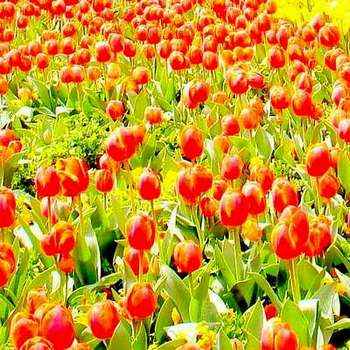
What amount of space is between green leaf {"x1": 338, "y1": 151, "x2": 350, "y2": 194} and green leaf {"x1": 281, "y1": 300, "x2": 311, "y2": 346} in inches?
56.0

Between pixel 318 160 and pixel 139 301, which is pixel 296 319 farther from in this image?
pixel 318 160

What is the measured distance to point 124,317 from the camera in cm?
292

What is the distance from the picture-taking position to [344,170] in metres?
4.17

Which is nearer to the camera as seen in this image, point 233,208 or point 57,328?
point 57,328

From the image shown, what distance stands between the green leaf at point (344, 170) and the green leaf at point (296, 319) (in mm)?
1422

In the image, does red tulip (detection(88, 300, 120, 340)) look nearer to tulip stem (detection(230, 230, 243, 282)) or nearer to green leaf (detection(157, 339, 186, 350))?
green leaf (detection(157, 339, 186, 350))

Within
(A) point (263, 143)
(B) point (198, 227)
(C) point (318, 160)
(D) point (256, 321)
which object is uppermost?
(C) point (318, 160)

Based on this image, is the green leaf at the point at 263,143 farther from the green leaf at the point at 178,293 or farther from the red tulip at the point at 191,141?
the green leaf at the point at 178,293

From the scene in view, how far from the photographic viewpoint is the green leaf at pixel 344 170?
4.15 metres

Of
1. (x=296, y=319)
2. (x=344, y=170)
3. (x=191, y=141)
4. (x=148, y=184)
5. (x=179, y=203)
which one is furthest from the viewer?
(x=344, y=170)

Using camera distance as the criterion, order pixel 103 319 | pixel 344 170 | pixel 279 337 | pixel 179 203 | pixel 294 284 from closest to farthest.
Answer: pixel 279 337 < pixel 103 319 < pixel 294 284 < pixel 179 203 < pixel 344 170

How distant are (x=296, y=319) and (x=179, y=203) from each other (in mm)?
1221

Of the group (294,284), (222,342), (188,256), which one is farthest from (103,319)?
(294,284)

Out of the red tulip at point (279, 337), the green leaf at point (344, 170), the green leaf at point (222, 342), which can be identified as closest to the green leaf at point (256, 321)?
the green leaf at point (222, 342)
